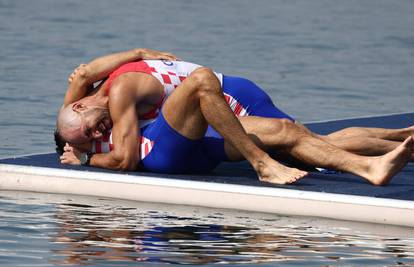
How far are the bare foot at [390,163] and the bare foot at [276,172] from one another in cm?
37

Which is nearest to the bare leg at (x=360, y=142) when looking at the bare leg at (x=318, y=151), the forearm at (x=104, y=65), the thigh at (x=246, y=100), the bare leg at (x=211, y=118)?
the bare leg at (x=318, y=151)

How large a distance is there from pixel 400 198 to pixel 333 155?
0.56 m

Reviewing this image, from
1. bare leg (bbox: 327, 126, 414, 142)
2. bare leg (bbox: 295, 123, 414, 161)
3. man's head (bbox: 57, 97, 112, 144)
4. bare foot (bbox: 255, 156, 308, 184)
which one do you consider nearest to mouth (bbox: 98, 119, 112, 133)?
man's head (bbox: 57, 97, 112, 144)

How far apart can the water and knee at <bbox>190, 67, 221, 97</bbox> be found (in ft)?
2.18

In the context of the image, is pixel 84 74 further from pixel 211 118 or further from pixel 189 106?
pixel 211 118

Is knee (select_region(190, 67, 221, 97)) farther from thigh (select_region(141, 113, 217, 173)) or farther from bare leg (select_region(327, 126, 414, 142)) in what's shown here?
bare leg (select_region(327, 126, 414, 142))

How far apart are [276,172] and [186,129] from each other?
54 cm

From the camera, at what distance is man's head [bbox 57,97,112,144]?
9.06 metres

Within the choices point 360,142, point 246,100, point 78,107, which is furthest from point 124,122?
point 360,142

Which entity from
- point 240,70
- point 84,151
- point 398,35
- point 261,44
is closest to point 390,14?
point 398,35

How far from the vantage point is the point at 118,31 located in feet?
66.1

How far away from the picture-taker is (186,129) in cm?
895

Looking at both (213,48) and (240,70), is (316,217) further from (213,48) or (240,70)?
(213,48)

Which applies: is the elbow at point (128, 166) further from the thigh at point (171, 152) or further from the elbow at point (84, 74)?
the elbow at point (84, 74)
